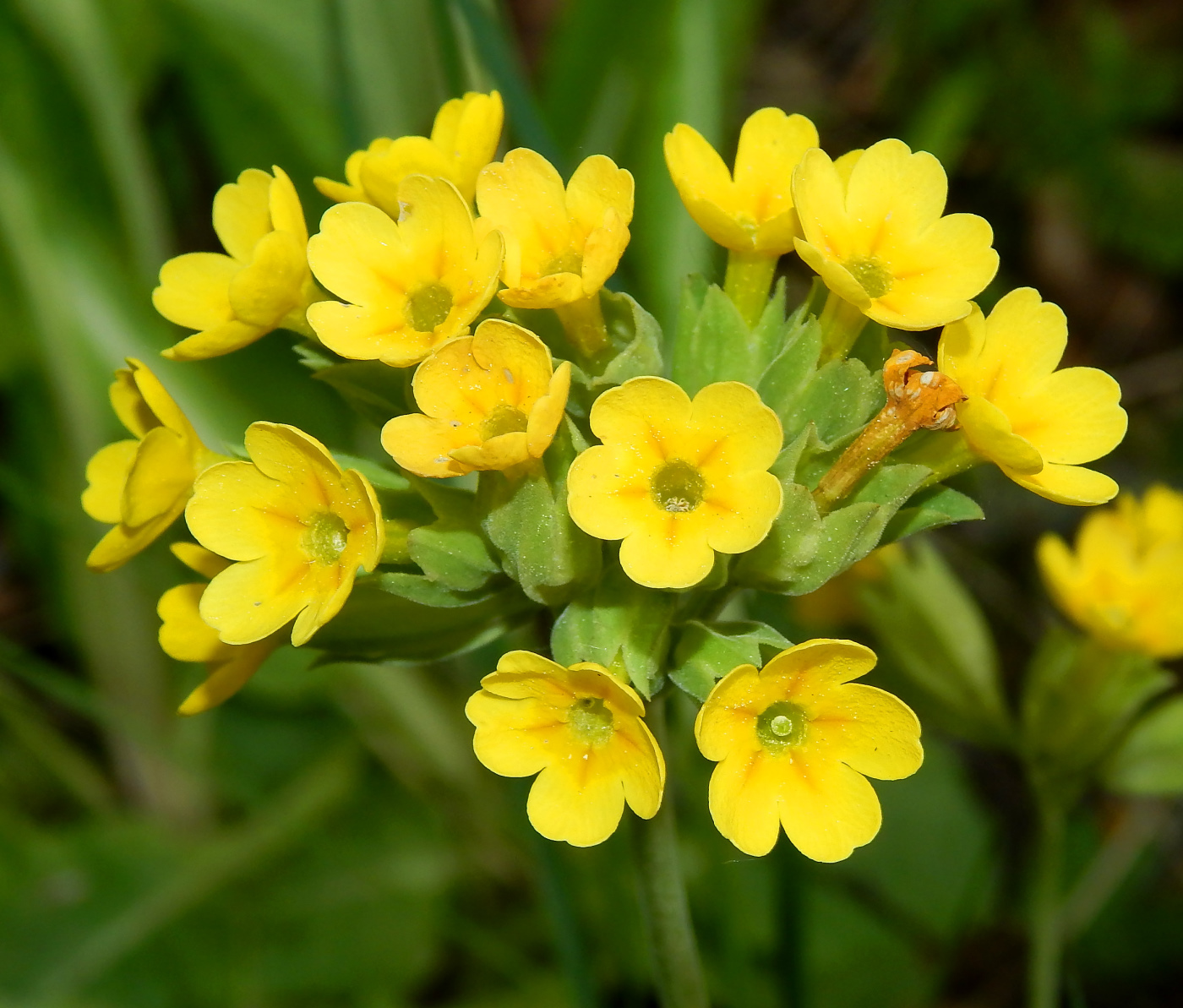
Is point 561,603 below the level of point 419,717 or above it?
above

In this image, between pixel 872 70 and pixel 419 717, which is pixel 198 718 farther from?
pixel 872 70

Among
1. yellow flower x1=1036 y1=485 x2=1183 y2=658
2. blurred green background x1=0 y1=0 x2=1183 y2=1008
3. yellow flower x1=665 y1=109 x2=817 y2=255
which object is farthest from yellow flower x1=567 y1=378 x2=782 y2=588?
blurred green background x1=0 y1=0 x2=1183 y2=1008

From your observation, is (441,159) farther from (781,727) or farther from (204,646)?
(781,727)

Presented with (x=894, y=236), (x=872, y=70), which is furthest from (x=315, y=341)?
(x=872, y=70)

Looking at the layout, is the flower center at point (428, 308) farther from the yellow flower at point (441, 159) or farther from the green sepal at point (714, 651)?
the green sepal at point (714, 651)

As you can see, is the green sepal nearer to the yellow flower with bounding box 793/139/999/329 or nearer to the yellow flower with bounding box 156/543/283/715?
the yellow flower with bounding box 793/139/999/329

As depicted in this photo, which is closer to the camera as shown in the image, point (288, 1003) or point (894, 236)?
point (894, 236)

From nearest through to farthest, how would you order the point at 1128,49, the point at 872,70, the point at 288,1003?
the point at 288,1003 → the point at 1128,49 → the point at 872,70

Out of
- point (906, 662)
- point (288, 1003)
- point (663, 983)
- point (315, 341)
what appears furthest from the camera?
point (288, 1003)
